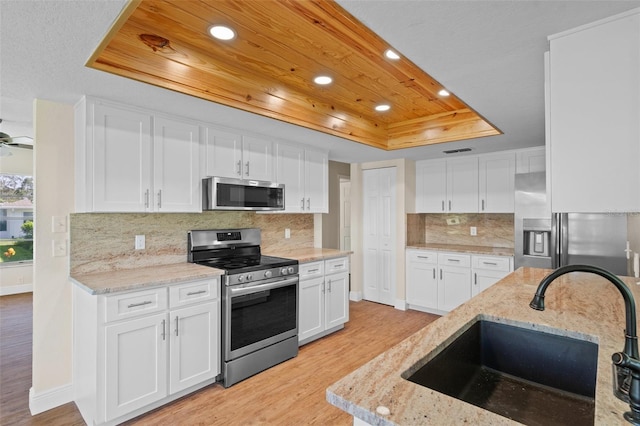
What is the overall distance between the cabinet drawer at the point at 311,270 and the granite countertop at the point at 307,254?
0.19 ft

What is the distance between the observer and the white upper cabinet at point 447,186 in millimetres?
4496

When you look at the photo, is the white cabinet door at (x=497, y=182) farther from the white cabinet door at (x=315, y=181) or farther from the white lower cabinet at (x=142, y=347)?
the white lower cabinet at (x=142, y=347)

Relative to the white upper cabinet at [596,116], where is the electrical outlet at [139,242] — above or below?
below

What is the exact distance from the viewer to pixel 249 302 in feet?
9.21

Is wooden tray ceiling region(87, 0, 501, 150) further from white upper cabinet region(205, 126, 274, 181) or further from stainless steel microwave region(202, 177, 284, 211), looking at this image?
stainless steel microwave region(202, 177, 284, 211)

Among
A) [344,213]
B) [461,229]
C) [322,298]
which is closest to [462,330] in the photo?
[322,298]

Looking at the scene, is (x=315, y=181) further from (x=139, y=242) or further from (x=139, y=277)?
(x=139, y=277)

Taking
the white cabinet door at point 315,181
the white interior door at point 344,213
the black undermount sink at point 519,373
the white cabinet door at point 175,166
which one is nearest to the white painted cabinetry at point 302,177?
the white cabinet door at point 315,181

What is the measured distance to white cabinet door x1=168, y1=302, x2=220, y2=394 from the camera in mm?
2396

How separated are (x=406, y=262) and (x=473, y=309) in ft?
10.4

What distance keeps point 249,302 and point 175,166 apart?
129 centimetres

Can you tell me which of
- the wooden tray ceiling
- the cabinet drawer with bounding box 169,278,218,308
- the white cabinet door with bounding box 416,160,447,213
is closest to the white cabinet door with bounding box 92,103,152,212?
the wooden tray ceiling

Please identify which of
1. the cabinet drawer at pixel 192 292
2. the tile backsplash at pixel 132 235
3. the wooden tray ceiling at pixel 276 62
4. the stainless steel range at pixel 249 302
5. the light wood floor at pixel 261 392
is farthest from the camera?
the stainless steel range at pixel 249 302

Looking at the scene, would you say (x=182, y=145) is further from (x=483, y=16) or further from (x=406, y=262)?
(x=406, y=262)
